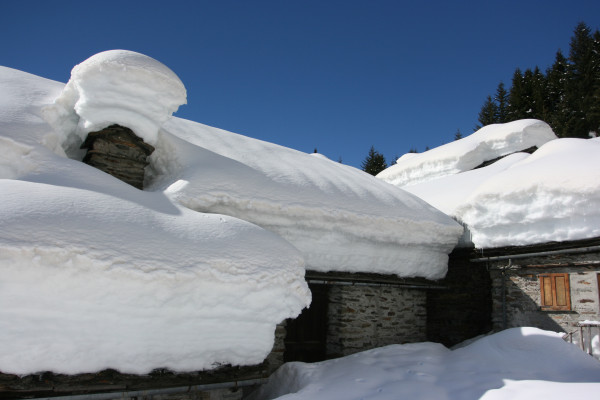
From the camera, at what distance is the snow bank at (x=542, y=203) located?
22.6 feet

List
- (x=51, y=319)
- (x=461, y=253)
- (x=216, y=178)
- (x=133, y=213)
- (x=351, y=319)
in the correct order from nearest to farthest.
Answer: (x=51, y=319)
(x=133, y=213)
(x=216, y=178)
(x=351, y=319)
(x=461, y=253)

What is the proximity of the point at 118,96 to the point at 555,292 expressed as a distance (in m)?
8.15

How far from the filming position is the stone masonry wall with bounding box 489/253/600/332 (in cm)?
697

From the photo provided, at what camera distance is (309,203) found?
23.2 feet

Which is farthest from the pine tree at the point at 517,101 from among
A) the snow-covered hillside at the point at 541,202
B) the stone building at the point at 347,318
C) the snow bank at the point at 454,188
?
the stone building at the point at 347,318

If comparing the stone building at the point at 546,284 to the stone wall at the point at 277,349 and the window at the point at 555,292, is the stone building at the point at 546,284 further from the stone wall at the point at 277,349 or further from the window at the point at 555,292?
the stone wall at the point at 277,349

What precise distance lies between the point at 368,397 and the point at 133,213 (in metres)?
3.60

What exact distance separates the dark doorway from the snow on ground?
107 centimetres

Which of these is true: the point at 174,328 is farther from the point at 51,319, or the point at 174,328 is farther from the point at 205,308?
the point at 51,319


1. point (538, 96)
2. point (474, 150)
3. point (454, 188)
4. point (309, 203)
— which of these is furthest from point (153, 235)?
point (538, 96)

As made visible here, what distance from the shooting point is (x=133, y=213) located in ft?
15.5

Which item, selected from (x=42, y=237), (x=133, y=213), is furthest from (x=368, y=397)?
(x=42, y=237)

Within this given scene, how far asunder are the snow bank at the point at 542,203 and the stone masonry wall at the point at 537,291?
17.9 inches

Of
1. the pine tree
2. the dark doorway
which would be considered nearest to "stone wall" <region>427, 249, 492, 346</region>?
the dark doorway
